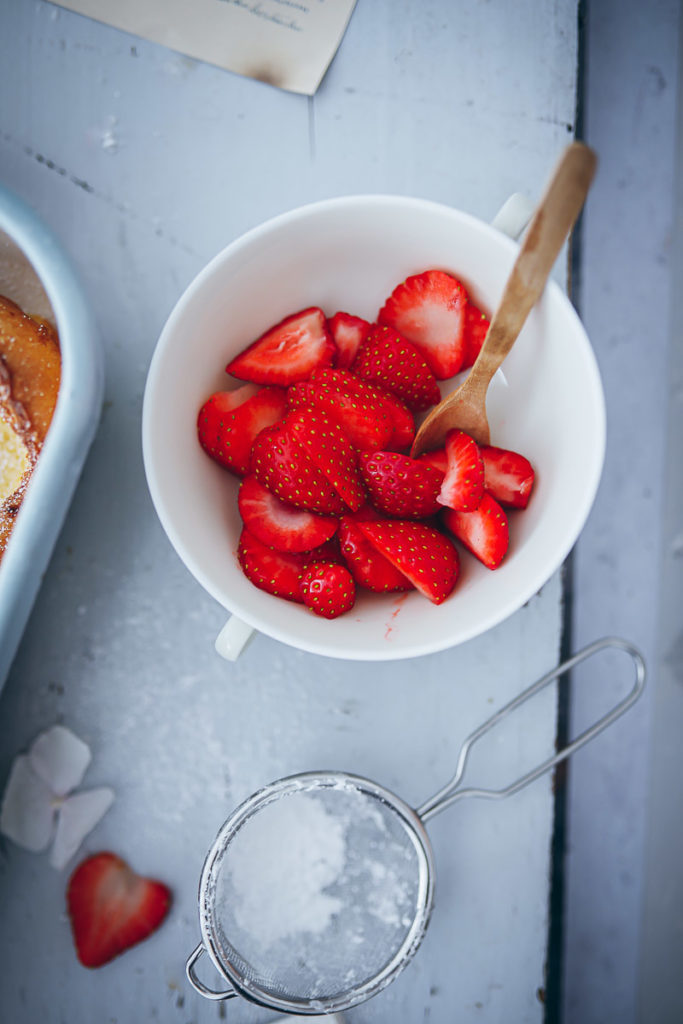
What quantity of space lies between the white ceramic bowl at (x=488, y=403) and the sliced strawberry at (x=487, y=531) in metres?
0.01

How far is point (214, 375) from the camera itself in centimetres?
54

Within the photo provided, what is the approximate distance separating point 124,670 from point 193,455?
0.22 metres

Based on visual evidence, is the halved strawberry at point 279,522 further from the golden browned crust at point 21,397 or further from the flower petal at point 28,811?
the flower petal at point 28,811

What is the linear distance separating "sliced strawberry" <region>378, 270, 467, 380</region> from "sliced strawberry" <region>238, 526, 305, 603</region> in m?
0.18

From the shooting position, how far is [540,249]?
430mm

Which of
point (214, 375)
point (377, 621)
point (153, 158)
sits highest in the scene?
point (153, 158)

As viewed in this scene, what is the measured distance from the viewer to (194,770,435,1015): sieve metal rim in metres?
0.58

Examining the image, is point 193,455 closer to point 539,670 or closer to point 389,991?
point 539,670

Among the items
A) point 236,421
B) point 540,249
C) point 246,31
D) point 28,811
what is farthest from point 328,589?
point 246,31

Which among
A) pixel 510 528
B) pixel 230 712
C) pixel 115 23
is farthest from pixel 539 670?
pixel 115 23

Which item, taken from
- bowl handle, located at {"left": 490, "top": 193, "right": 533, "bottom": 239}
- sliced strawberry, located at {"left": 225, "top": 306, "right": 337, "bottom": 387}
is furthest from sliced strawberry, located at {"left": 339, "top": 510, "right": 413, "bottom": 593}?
bowl handle, located at {"left": 490, "top": 193, "right": 533, "bottom": 239}

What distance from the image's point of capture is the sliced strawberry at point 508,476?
1.69ft

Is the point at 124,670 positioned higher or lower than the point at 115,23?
lower

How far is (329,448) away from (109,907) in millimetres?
433
